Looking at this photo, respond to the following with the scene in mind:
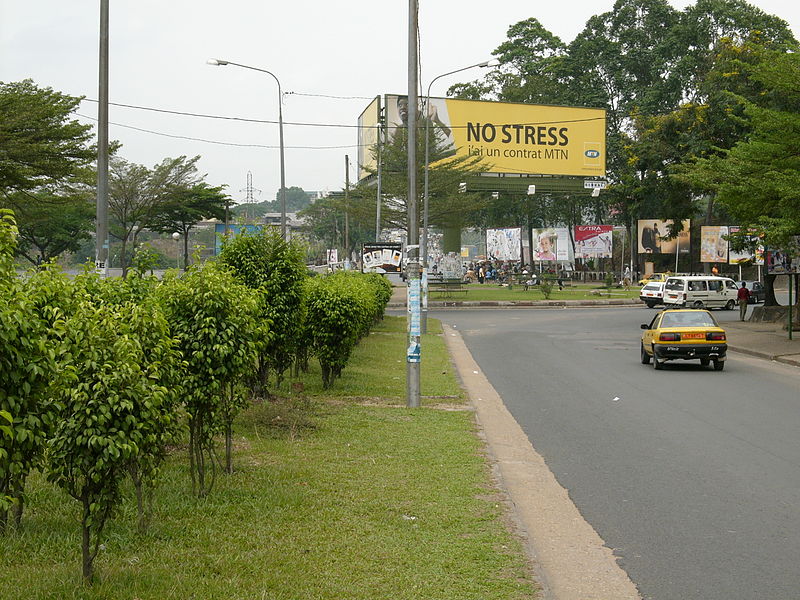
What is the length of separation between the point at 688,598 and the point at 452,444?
566 cm

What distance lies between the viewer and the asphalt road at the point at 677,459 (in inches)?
276

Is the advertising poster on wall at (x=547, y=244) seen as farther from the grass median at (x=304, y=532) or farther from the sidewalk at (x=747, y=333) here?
the grass median at (x=304, y=532)

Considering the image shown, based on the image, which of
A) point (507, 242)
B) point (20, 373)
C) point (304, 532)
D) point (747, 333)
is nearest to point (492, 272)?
point (507, 242)

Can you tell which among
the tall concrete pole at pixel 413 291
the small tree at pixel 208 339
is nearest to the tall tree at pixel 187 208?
the tall concrete pole at pixel 413 291

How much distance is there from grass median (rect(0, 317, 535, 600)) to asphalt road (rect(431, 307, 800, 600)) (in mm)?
1105

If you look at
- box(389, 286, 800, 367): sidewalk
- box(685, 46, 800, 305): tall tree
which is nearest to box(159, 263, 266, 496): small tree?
box(389, 286, 800, 367): sidewalk

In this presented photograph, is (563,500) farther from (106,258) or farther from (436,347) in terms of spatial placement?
(436,347)

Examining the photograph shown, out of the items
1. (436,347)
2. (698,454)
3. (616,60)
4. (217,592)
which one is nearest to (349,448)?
(698,454)

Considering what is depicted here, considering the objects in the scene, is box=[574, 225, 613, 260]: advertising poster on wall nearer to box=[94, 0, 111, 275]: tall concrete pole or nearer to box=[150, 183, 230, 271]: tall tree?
box=[150, 183, 230, 271]: tall tree

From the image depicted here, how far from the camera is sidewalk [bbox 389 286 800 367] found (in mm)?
27125

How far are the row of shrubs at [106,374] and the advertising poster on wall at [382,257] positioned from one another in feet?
135

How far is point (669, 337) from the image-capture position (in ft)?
71.9

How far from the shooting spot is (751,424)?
14.0m

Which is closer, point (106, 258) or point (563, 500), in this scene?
point (563, 500)
